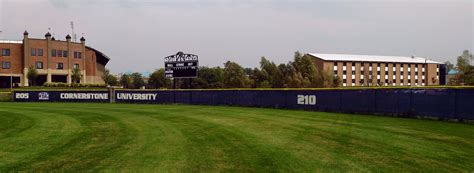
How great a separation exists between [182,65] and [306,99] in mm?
14109

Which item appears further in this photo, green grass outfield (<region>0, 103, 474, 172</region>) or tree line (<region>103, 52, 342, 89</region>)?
tree line (<region>103, 52, 342, 89</region>)

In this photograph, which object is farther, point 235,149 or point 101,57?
point 101,57

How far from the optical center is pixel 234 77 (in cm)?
9169

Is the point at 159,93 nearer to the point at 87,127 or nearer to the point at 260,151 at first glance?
the point at 87,127

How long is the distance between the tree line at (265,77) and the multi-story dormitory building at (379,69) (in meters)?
30.5

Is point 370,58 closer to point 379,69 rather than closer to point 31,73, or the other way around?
point 379,69

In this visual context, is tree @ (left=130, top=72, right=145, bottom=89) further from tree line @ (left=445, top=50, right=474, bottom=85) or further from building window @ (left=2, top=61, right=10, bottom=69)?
tree line @ (left=445, top=50, right=474, bottom=85)

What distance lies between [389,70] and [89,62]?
8810 centimetres

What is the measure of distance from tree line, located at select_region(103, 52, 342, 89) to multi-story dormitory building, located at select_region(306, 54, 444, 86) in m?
30.5

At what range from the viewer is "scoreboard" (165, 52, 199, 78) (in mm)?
37500

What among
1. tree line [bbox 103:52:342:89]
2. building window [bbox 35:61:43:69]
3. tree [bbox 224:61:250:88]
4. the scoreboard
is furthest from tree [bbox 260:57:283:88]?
the scoreboard

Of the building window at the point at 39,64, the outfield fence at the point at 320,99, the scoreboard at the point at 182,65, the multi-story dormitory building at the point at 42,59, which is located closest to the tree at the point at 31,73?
the multi-story dormitory building at the point at 42,59

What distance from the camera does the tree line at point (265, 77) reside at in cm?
8312

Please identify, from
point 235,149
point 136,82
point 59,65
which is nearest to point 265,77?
point 136,82
